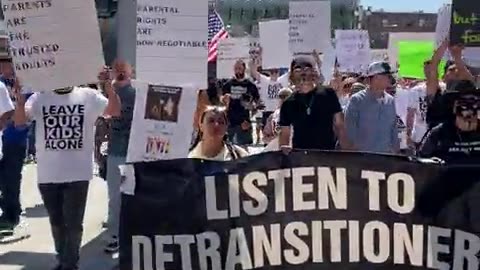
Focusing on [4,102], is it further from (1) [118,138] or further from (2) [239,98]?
(2) [239,98]

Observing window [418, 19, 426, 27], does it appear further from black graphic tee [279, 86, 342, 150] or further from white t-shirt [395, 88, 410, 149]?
black graphic tee [279, 86, 342, 150]

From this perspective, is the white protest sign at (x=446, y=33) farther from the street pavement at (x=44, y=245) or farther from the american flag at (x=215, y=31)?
the american flag at (x=215, y=31)

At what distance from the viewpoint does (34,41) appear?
652 cm

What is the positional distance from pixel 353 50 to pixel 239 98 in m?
1.88

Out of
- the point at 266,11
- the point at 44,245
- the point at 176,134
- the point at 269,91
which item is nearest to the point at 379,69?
the point at 176,134

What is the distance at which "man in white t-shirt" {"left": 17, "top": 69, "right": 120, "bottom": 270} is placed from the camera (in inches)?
272

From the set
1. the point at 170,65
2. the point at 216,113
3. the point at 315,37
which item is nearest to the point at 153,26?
the point at 170,65

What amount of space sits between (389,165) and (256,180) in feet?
2.34

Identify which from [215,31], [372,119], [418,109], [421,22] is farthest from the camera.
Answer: [421,22]

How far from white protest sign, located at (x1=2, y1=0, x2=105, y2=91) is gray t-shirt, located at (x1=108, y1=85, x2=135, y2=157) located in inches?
52.0

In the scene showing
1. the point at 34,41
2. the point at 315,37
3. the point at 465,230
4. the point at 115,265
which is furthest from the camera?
the point at 315,37

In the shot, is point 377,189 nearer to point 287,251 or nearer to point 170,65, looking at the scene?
point 287,251

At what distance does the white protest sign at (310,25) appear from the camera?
10.8 m

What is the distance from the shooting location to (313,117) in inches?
283
